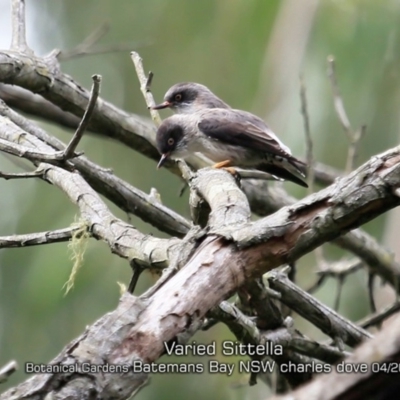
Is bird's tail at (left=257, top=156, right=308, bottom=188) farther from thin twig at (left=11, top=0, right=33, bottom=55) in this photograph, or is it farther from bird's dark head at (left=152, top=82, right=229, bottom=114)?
thin twig at (left=11, top=0, right=33, bottom=55)

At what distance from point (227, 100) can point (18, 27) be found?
4419 millimetres

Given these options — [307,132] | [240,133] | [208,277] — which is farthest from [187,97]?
[208,277]

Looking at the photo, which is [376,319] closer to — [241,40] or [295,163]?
[295,163]

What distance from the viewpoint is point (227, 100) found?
858 cm

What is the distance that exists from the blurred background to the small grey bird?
997 mm

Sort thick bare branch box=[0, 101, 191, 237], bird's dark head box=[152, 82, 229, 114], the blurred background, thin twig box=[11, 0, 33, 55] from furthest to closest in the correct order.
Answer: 1. the blurred background
2. bird's dark head box=[152, 82, 229, 114]
3. thin twig box=[11, 0, 33, 55]
4. thick bare branch box=[0, 101, 191, 237]

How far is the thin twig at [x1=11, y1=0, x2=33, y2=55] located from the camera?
438 cm

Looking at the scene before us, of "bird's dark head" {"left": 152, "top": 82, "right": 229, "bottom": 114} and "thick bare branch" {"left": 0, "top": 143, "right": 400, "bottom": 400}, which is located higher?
"bird's dark head" {"left": 152, "top": 82, "right": 229, "bottom": 114}

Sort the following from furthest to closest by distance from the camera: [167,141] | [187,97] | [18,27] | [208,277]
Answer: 1. [187,97]
2. [167,141]
3. [18,27]
4. [208,277]

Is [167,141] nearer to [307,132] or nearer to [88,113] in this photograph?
[307,132]

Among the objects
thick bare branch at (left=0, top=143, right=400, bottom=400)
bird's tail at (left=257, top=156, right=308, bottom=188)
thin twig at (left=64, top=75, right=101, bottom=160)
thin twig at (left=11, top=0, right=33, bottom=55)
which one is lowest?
thick bare branch at (left=0, top=143, right=400, bottom=400)

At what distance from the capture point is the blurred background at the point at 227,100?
6.34 m

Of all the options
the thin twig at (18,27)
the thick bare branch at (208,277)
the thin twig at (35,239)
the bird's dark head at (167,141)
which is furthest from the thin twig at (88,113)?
the bird's dark head at (167,141)

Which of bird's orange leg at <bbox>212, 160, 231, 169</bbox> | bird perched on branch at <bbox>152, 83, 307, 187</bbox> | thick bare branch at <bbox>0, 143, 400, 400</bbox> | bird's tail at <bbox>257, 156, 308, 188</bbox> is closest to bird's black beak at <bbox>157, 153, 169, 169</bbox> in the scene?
bird perched on branch at <bbox>152, 83, 307, 187</bbox>
